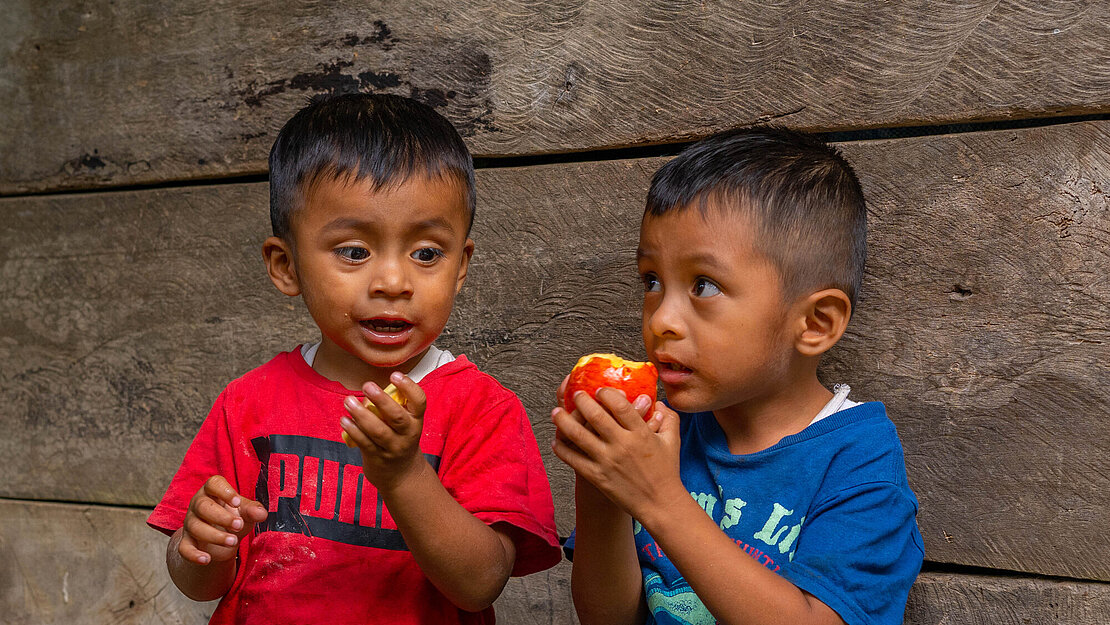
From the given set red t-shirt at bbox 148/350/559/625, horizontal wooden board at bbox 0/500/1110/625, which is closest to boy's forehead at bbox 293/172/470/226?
red t-shirt at bbox 148/350/559/625

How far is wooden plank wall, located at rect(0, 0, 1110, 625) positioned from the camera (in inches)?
57.6

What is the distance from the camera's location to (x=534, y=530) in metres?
1.31

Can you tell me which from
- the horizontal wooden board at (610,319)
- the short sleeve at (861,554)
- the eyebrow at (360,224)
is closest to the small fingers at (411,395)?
the eyebrow at (360,224)

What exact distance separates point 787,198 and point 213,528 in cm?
87

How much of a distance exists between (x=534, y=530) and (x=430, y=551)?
6.8 inches

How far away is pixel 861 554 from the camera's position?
3.87ft

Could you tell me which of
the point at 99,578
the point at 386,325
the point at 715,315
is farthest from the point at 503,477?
the point at 99,578

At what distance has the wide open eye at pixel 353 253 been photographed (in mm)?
1327

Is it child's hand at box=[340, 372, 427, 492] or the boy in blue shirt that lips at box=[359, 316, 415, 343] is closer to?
child's hand at box=[340, 372, 427, 492]

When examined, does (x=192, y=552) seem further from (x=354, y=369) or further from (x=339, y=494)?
(x=354, y=369)

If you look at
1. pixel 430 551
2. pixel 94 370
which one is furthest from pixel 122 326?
pixel 430 551

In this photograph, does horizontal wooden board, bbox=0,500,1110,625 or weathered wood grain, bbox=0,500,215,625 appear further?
weathered wood grain, bbox=0,500,215,625

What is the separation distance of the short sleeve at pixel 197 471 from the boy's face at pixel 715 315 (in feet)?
2.15

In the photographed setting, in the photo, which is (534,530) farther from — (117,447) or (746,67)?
(117,447)
